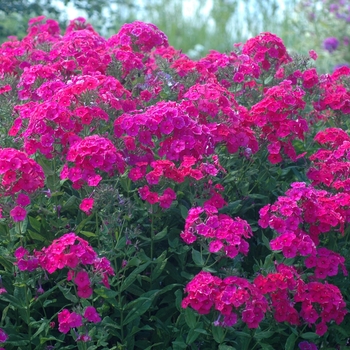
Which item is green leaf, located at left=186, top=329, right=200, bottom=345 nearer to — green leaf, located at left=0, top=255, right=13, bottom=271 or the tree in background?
green leaf, located at left=0, top=255, right=13, bottom=271

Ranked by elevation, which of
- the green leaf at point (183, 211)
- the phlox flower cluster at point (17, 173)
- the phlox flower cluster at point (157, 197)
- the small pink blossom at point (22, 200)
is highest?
the phlox flower cluster at point (17, 173)

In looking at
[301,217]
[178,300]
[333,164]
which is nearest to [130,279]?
[178,300]

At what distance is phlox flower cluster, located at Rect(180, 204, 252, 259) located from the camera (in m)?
3.17

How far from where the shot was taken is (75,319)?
3.00 metres

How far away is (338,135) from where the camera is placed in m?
3.95

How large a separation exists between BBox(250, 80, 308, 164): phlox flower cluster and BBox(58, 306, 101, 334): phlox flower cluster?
1.36 m

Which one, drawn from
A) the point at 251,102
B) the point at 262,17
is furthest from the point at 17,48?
the point at 262,17

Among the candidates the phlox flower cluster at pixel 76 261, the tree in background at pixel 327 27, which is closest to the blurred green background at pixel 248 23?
the tree in background at pixel 327 27

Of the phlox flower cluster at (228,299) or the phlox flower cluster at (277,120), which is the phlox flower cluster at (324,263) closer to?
the phlox flower cluster at (228,299)

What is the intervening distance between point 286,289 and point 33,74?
71.5 inches

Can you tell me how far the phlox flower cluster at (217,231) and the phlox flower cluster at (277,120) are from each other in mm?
760

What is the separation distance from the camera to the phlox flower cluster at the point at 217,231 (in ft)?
10.4

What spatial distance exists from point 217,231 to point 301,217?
0.42 metres

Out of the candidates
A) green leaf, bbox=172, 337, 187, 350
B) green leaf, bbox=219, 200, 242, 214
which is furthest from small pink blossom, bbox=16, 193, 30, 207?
green leaf, bbox=219, 200, 242, 214
